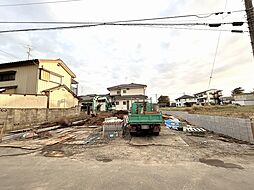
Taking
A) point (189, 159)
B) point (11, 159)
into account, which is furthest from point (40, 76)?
point (189, 159)

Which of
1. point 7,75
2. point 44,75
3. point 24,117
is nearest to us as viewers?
point 24,117

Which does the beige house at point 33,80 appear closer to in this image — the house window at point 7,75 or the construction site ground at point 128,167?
the house window at point 7,75

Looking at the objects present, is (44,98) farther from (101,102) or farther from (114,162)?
(114,162)

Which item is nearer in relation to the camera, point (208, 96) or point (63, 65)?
point (63, 65)

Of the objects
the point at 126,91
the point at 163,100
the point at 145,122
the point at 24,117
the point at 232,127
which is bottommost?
the point at 232,127

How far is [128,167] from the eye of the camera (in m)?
5.06

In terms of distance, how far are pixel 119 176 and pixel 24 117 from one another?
13183 mm

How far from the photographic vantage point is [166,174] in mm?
4445

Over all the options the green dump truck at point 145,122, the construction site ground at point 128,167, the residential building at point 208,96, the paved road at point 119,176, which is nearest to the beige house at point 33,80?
the green dump truck at point 145,122

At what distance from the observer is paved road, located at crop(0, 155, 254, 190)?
378 centimetres

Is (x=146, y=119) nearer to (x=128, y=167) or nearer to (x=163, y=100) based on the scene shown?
(x=128, y=167)

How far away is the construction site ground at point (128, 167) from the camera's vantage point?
3.88 m

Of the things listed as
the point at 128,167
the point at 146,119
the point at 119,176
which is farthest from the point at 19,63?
the point at 119,176

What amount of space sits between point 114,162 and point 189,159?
2611 millimetres
